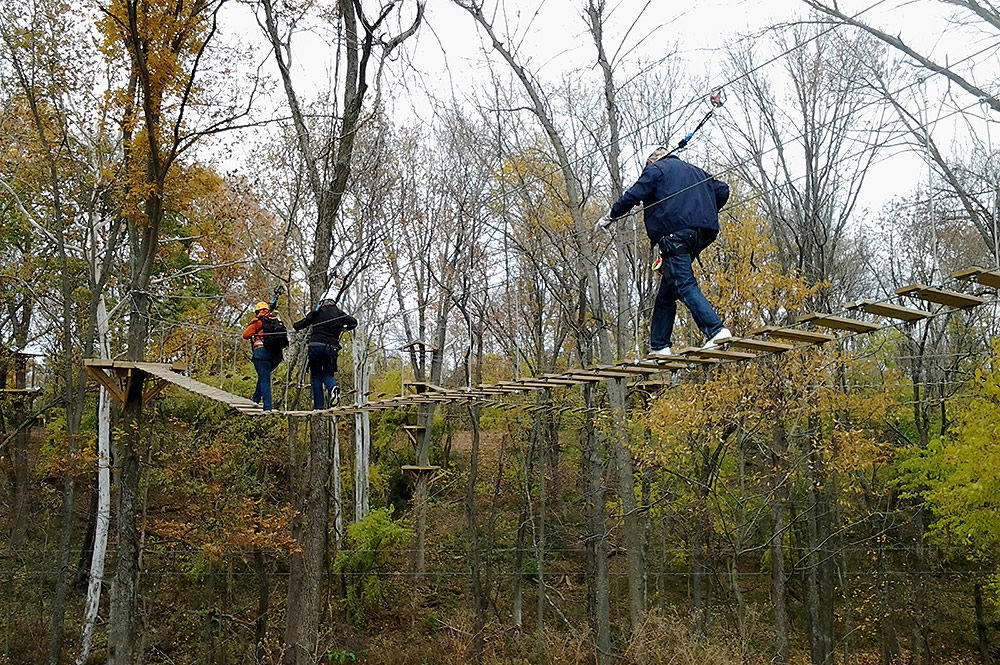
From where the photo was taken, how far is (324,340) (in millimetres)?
7680

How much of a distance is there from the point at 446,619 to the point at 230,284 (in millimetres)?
7348

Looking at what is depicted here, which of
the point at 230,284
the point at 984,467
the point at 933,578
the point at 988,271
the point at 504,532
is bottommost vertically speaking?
the point at 933,578

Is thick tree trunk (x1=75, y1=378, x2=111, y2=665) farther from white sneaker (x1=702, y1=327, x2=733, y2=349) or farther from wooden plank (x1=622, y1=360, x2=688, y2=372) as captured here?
white sneaker (x1=702, y1=327, x2=733, y2=349)

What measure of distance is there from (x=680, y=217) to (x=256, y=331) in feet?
15.0

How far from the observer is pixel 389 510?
14375 millimetres

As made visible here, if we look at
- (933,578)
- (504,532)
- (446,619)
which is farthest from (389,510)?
(933,578)

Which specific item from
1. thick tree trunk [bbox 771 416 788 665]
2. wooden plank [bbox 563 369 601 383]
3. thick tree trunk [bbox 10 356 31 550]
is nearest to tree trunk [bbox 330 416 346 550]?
thick tree trunk [bbox 10 356 31 550]

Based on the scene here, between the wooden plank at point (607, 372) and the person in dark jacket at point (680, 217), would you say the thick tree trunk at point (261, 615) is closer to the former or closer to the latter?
the wooden plank at point (607, 372)

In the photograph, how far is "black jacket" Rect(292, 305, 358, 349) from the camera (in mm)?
7562

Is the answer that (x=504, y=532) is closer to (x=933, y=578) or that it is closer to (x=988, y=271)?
(x=933, y=578)

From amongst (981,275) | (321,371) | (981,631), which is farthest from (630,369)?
(981,631)

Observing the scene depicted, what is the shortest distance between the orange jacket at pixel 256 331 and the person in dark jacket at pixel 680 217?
4176 millimetres

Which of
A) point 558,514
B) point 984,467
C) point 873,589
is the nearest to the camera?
point 984,467

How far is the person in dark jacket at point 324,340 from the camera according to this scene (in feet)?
24.8
